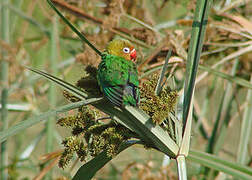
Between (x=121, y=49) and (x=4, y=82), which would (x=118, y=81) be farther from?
(x=4, y=82)

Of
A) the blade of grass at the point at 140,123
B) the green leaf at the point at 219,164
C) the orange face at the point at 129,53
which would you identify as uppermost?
the orange face at the point at 129,53

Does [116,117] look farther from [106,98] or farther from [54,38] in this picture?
[54,38]

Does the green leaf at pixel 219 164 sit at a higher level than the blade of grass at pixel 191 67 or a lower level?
lower

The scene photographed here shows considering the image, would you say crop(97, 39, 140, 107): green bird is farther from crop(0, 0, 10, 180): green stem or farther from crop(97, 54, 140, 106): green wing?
crop(0, 0, 10, 180): green stem

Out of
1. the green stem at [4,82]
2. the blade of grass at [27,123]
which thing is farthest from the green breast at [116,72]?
the green stem at [4,82]

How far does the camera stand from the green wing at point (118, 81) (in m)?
0.75

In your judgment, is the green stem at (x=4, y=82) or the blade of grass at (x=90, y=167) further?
the green stem at (x=4, y=82)

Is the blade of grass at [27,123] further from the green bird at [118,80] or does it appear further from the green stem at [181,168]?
the green stem at [181,168]

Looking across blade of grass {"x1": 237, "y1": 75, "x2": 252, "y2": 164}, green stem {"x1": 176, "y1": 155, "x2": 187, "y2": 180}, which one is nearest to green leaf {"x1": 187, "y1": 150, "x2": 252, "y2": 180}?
green stem {"x1": 176, "y1": 155, "x2": 187, "y2": 180}

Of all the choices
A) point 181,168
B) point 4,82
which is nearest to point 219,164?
point 181,168

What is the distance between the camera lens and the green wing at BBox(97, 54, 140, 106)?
75 cm

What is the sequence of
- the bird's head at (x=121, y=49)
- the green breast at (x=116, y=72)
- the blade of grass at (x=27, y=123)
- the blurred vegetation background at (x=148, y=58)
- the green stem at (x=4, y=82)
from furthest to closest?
the green stem at (x=4, y=82) < the blurred vegetation background at (x=148, y=58) < the bird's head at (x=121, y=49) < the green breast at (x=116, y=72) < the blade of grass at (x=27, y=123)

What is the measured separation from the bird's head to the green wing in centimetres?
8

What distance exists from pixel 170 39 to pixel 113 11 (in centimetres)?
32
